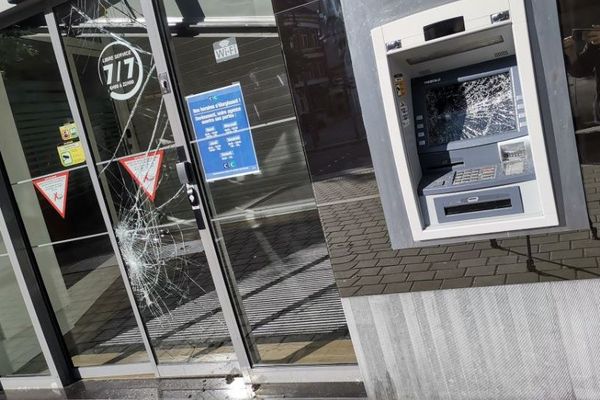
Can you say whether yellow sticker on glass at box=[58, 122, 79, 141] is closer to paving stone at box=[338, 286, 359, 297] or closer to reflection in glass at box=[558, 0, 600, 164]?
paving stone at box=[338, 286, 359, 297]

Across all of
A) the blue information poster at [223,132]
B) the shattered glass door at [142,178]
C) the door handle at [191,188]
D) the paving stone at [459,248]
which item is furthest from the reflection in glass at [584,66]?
the shattered glass door at [142,178]

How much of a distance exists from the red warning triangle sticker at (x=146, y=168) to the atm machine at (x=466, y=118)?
75.5 inches

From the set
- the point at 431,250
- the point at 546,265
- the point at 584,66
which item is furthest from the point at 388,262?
the point at 584,66

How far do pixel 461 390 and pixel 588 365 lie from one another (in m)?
0.66

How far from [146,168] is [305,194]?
127cm

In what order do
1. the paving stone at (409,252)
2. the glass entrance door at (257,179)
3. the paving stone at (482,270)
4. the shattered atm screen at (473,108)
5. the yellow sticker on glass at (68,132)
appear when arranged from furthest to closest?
1. the yellow sticker on glass at (68,132)
2. the glass entrance door at (257,179)
3. the paving stone at (409,252)
4. the paving stone at (482,270)
5. the shattered atm screen at (473,108)

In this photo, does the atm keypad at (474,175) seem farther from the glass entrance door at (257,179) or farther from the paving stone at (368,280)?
the glass entrance door at (257,179)

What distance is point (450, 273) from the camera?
2.73m

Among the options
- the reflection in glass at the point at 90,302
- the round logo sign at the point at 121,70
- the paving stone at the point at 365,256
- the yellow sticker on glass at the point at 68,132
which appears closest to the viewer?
the paving stone at the point at 365,256

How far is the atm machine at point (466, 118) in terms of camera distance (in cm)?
233

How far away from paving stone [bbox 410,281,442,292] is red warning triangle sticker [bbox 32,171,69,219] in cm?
295

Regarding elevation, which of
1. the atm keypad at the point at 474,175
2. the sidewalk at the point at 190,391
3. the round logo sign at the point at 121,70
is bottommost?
the sidewalk at the point at 190,391

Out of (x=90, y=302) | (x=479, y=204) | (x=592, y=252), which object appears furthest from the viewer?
(x=90, y=302)

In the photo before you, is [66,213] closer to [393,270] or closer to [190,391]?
[190,391]
